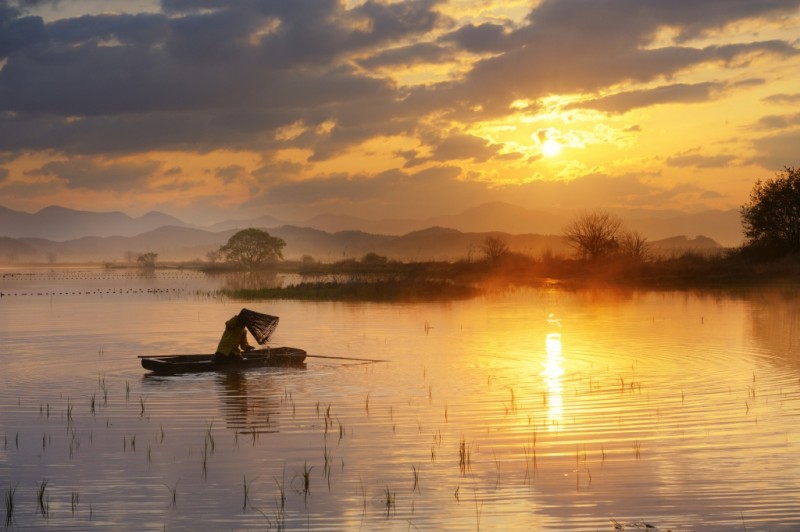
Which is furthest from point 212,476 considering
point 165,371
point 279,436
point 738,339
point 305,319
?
point 305,319

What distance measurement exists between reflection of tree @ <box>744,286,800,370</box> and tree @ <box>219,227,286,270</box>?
69.4 m

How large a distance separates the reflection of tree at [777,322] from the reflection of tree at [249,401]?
11485 mm

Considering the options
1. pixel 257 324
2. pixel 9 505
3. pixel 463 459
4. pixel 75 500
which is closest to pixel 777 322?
pixel 257 324

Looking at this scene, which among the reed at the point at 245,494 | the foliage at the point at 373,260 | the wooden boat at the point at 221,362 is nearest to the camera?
the reed at the point at 245,494

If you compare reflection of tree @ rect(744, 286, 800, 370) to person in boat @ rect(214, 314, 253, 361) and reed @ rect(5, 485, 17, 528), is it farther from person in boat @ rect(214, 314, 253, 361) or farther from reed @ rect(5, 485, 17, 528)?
reed @ rect(5, 485, 17, 528)

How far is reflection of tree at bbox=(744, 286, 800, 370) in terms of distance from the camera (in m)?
21.7

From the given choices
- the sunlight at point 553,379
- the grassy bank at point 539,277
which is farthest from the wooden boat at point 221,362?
the grassy bank at point 539,277

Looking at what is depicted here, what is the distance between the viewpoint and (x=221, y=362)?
→ 62.9 feet

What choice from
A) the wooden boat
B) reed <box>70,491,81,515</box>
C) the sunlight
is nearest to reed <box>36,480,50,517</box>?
reed <box>70,491,81,515</box>

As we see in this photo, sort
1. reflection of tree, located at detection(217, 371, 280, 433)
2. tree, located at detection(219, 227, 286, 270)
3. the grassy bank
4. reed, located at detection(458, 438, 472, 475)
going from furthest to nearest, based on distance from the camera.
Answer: tree, located at detection(219, 227, 286, 270) → the grassy bank → reflection of tree, located at detection(217, 371, 280, 433) → reed, located at detection(458, 438, 472, 475)

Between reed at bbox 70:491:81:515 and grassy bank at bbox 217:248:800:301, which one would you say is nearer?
reed at bbox 70:491:81:515

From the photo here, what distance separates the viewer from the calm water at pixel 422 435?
348 inches

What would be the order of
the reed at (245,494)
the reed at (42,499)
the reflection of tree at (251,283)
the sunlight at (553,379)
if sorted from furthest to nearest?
the reflection of tree at (251,283), the sunlight at (553,379), the reed at (245,494), the reed at (42,499)

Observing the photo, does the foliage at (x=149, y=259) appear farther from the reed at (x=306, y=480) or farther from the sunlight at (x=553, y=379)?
the reed at (x=306, y=480)
